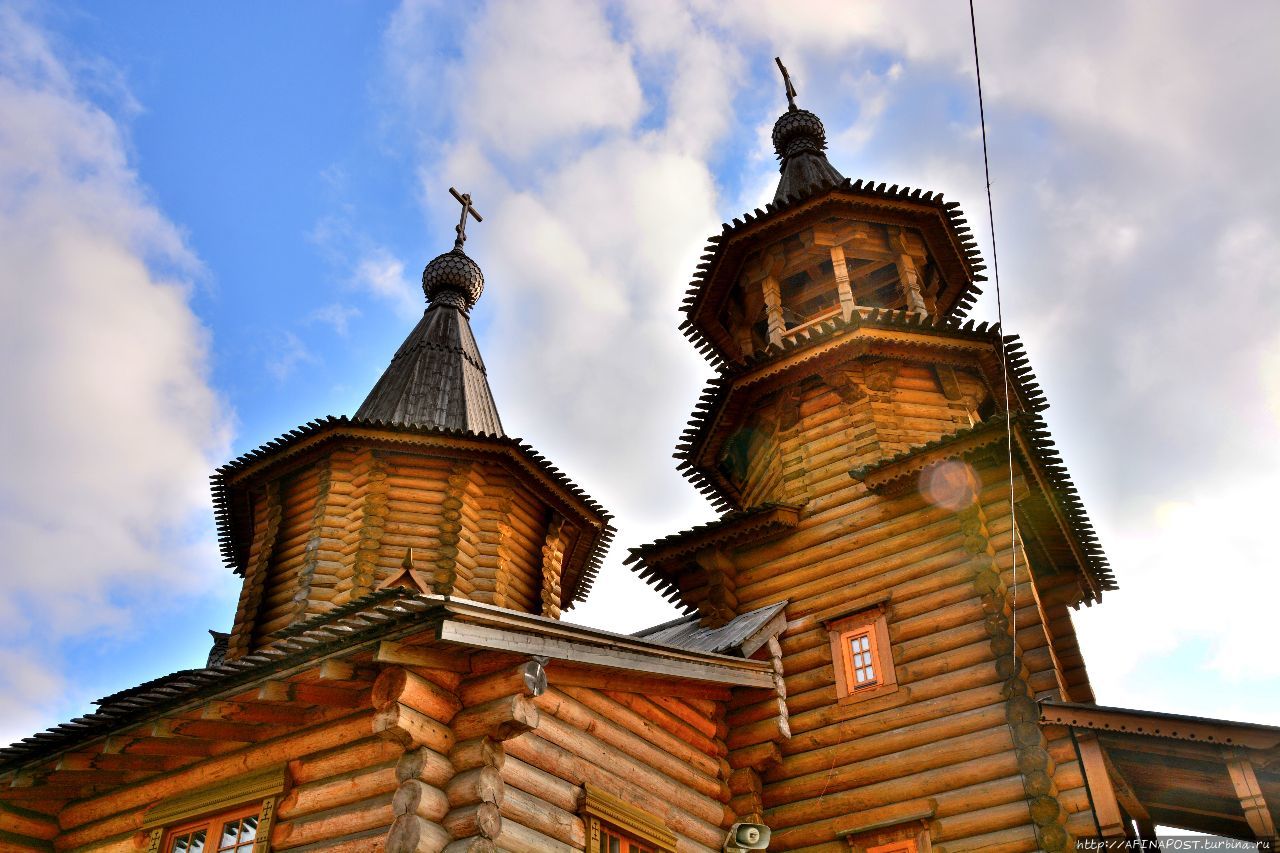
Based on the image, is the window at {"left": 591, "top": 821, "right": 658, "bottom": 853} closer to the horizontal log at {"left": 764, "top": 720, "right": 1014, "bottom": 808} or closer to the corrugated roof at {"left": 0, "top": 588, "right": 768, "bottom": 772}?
the corrugated roof at {"left": 0, "top": 588, "right": 768, "bottom": 772}

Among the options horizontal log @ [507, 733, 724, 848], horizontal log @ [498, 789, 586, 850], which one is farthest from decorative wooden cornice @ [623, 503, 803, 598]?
horizontal log @ [498, 789, 586, 850]

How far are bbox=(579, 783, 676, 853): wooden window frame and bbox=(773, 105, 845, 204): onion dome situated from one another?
15.0 m

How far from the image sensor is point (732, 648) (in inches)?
446

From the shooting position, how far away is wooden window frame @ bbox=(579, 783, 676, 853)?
332 inches

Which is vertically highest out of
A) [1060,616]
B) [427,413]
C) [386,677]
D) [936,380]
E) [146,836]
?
[427,413]

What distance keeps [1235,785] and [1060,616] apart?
5.45m

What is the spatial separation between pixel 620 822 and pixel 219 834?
12.2ft

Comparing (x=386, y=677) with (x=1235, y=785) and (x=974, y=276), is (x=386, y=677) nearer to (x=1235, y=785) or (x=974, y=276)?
(x=1235, y=785)

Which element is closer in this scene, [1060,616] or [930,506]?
[930,506]

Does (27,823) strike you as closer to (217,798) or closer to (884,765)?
(217,798)

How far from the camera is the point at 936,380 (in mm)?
15117

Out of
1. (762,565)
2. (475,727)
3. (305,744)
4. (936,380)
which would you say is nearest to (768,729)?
(762,565)

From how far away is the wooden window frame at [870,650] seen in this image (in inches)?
465

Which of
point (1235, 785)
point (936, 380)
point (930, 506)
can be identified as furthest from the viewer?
point (936, 380)
